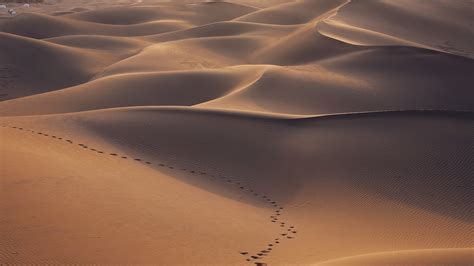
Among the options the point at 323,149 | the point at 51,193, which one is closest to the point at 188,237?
the point at 51,193

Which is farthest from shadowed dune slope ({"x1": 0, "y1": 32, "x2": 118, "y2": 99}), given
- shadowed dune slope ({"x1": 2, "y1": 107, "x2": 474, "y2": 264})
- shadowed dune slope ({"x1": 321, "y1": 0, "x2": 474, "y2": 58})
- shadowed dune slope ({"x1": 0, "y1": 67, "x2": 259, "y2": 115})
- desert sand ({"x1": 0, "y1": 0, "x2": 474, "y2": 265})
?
shadowed dune slope ({"x1": 321, "y1": 0, "x2": 474, "y2": 58})

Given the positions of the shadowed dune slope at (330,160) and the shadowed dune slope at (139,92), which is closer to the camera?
the shadowed dune slope at (330,160)

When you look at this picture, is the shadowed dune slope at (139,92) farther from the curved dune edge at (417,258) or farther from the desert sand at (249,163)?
the curved dune edge at (417,258)

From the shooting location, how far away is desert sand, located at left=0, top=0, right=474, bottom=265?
4.81 m

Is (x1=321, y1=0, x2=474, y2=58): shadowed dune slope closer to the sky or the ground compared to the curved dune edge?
closer to the sky

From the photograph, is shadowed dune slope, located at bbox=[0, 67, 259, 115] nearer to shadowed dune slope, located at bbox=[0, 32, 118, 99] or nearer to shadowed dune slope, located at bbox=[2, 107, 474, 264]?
shadowed dune slope, located at bbox=[0, 32, 118, 99]

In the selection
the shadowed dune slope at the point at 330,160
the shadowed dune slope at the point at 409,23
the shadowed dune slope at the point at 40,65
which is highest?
the shadowed dune slope at the point at 409,23

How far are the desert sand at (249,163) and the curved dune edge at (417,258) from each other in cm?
2

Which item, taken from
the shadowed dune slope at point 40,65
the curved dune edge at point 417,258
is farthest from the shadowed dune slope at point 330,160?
the shadowed dune slope at point 40,65

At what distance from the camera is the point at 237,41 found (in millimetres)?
22094

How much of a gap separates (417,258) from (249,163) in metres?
4.18

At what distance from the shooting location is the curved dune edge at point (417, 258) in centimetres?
416

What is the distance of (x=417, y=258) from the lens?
429 centimetres

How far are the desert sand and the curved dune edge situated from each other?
0.05 ft
